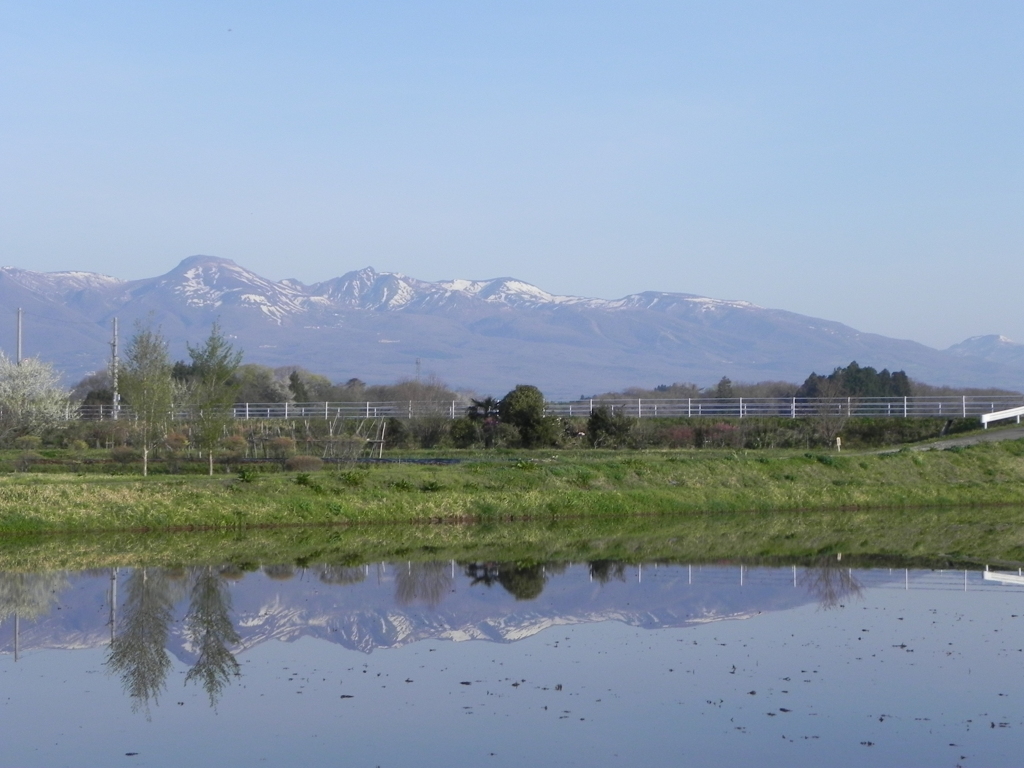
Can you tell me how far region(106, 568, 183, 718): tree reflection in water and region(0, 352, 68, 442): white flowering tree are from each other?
32547 millimetres

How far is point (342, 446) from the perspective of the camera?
3888 centimetres

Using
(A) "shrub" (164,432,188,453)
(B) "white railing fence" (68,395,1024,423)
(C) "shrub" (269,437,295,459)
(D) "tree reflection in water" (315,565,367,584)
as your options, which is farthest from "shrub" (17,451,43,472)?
(D) "tree reflection in water" (315,565,367,584)

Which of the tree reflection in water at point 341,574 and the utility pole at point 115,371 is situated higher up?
the utility pole at point 115,371

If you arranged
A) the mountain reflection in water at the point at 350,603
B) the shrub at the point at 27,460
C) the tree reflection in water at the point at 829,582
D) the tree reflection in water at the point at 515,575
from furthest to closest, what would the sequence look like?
the shrub at the point at 27,460
the tree reflection in water at the point at 515,575
the tree reflection in water at the point at 829,582
the mountain reflection in water at the point at 350,603

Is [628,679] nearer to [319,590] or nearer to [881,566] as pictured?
[319,590]

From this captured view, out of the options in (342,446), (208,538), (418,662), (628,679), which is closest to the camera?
(628,679)

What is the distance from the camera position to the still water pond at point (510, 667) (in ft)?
37.5

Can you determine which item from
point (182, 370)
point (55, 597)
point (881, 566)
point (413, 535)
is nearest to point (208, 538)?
point (413, 535)

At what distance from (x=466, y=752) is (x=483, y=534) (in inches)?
643

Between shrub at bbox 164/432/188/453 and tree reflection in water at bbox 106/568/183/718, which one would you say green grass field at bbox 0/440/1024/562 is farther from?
shrub at bbox 164/432/188/453

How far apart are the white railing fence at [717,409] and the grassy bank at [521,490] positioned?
13780 millimetres

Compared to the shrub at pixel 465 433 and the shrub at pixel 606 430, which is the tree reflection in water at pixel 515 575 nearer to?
the shrub at pixel 465 433

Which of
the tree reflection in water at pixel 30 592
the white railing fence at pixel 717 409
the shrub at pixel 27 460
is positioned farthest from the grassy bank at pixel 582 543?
the white railing fence at pixel 717 409

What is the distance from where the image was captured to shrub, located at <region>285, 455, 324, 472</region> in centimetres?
3531
